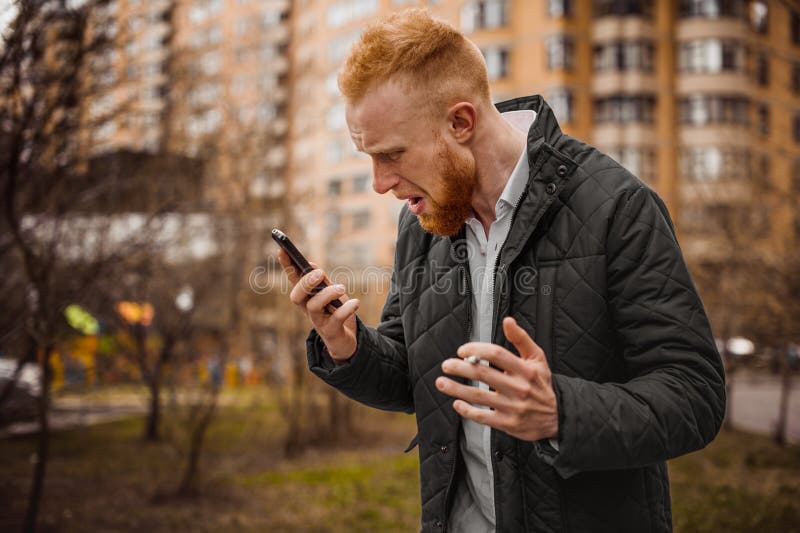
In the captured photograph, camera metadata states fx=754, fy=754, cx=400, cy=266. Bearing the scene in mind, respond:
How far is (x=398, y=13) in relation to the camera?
6.75ft

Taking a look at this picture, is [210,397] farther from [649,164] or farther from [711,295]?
[649,164]

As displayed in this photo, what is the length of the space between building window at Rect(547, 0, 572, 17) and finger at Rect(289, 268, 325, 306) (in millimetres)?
38198

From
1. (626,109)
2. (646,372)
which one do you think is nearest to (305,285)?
(646,372)

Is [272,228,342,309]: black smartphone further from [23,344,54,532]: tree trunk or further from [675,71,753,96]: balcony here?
[675,71,753,96]: balcony

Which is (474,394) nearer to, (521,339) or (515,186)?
(521,339)

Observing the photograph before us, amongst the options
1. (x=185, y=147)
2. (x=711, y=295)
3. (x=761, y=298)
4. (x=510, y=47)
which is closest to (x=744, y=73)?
(x=510, y=47)

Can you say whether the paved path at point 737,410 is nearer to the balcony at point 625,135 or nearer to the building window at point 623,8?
the balcony at point 625,135

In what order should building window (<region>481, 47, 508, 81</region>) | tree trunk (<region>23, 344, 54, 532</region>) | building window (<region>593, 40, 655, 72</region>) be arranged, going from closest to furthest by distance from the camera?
tree trunk (<region>23, 344, 54, 532</region>)
building window (<region>593, 40, 655, 72</region>)
building window (<region>481, 47, 508, 81</region>)

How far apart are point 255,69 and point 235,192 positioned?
6570 millimetres

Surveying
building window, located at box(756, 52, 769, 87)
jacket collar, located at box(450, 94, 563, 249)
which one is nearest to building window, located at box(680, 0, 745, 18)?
building window, located at box(756, 52, 769, 87)

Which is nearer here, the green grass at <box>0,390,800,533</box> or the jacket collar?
the jacket collar

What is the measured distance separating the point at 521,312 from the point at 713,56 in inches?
1595

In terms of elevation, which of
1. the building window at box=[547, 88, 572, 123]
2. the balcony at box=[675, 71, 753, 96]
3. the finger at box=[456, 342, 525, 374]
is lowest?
the finger at box=[456, 342, 525, 374]

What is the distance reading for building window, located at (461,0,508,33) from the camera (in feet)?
126
